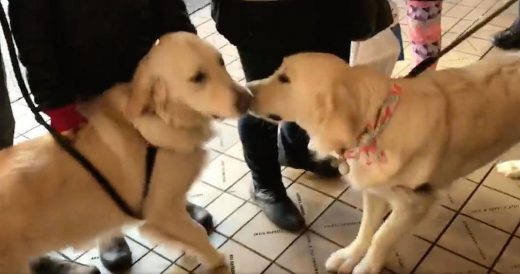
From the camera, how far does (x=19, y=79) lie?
1.44m

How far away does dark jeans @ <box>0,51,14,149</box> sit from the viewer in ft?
5.63

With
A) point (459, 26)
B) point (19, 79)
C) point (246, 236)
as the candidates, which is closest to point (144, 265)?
point (246, 236)

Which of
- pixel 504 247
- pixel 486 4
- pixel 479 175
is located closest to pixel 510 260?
pixel 504 247

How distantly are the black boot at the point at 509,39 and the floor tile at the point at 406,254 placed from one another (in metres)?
1.68

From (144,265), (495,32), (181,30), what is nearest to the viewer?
(181,30)

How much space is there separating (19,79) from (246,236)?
1020 millimetres

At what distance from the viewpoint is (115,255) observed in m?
1.97

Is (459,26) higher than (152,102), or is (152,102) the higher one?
(152,102)

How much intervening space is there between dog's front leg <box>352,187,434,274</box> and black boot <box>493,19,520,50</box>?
1869 millimetres

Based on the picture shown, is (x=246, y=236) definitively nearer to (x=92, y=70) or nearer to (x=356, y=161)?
(x=356, y=161)

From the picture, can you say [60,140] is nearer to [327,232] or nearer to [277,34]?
[277,34]

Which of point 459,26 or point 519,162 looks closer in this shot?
point 519,162

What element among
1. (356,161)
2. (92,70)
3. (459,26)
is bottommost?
(459,26)

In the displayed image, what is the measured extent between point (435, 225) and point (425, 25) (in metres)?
0.94
